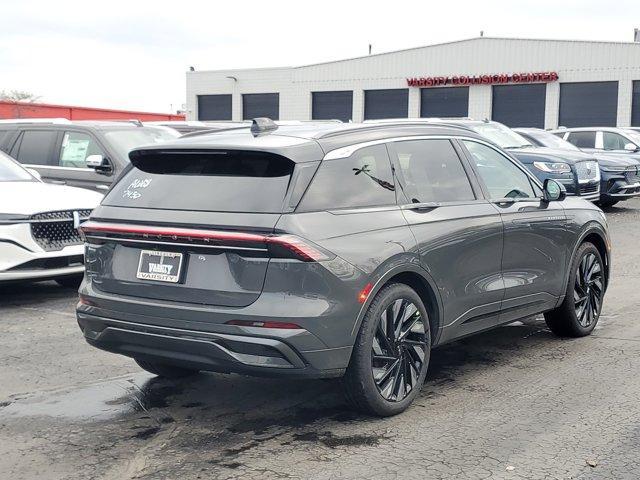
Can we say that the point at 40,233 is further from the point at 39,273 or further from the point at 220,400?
the point at 220,400

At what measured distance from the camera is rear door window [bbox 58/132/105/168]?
11773 millimetres

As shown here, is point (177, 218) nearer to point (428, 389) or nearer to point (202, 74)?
point (428, 389)

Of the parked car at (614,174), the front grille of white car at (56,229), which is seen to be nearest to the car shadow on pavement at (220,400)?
the front grille of white car at (56,229)

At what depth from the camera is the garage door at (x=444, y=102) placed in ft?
151

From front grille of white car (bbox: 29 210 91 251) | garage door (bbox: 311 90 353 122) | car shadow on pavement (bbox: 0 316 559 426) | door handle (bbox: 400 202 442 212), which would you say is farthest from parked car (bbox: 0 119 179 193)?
garage door (bbox: 311 90 353 122)

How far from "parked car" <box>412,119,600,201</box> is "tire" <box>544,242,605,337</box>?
29.4 feet

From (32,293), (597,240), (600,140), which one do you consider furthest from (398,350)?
(600,140)

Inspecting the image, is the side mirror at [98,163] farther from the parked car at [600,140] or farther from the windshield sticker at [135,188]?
the parked car at [600,140]

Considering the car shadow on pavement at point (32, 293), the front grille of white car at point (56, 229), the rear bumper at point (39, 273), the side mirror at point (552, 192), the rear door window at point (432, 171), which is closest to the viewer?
the rear door window at point (432, 171)

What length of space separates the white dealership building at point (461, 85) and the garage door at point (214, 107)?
86 millimetres

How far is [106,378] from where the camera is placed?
20.1ft

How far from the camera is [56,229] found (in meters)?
8.79

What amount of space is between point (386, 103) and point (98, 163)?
38.7 metres

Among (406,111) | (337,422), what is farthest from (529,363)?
(406,111)
